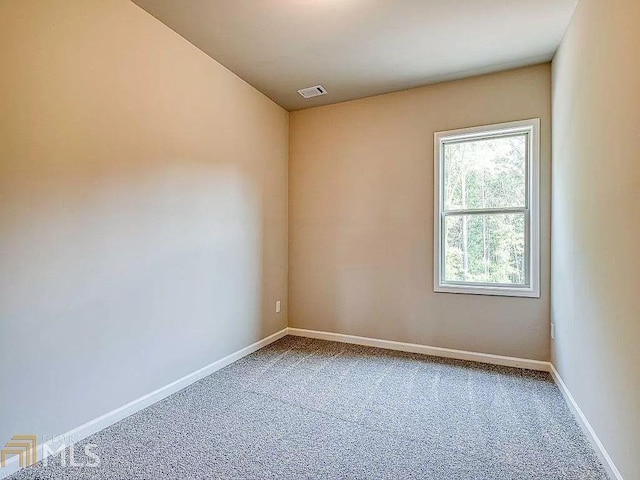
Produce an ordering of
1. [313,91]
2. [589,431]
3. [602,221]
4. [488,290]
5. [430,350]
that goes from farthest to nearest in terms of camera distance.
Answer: [313,91] → [430,350] → [488,290] → [589,431] → [602,221]

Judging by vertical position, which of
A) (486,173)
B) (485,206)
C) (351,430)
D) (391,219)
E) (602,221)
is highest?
(486,173)

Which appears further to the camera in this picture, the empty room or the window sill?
the window sill

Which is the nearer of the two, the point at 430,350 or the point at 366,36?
the point at 366,36

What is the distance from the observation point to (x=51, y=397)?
184cm

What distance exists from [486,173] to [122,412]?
3.49 metres

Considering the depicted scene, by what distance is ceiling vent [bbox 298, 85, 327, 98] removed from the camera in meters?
3.51

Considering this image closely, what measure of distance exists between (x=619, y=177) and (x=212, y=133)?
2756mm

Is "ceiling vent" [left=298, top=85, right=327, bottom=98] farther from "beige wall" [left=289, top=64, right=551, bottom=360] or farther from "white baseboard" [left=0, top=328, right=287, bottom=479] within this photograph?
"white baseboard" [left=0, top=328, right=287, bottom=479]

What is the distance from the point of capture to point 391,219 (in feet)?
11.8

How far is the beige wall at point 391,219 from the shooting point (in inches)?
Answer: 122

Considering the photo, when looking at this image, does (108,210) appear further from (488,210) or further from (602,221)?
(488,210)

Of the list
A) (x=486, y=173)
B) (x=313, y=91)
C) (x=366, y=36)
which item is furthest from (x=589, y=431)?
(x=313, y=91)

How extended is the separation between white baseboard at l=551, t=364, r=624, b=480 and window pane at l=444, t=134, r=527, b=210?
5.01 ft

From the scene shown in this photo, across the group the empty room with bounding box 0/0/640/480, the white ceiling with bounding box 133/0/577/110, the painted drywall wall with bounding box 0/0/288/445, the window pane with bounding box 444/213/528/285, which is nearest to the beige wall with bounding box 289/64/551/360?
the empty room with bounding box 0/0/640/480
